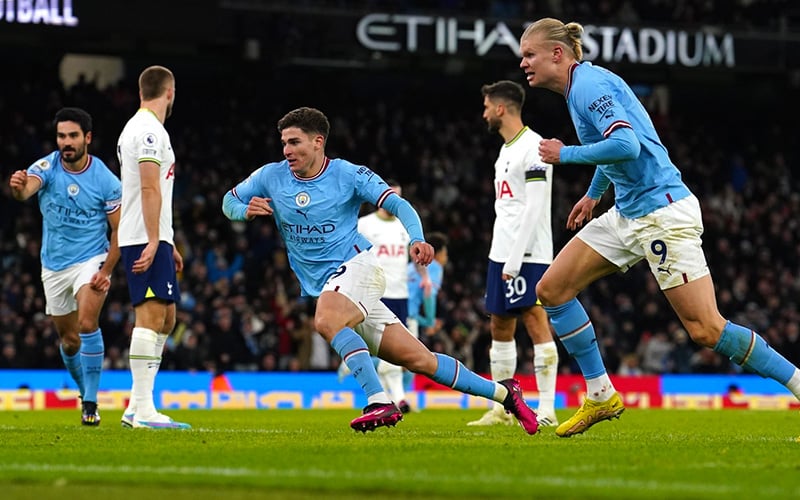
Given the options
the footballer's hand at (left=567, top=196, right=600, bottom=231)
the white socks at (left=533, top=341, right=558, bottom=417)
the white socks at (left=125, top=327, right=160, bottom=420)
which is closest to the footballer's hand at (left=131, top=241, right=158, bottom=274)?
the white socks at (left=125, top=327, right=160, bottom=420)

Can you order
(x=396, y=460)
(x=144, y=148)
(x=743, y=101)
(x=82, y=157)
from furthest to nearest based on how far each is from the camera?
(x=743, y=101) < (x=82, y=157) < (x=144, y=148) < (x=396, y=460)

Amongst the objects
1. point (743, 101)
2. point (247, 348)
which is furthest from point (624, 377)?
point (743, 101)

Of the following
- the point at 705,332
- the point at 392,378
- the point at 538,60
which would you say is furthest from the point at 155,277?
the point at 392,378

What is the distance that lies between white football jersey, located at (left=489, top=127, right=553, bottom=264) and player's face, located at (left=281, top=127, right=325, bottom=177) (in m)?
2.54

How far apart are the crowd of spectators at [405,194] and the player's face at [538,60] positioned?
42.5 feet

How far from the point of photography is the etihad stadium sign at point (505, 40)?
1019 inches

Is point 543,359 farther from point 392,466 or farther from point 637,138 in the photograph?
point 392,466

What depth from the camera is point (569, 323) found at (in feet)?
28.6

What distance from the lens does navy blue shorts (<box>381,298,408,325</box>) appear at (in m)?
14.8

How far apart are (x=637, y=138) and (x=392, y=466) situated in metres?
2.84

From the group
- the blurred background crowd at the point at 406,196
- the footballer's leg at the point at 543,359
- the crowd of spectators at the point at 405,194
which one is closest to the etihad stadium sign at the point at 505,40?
the blurred background crowd at the point at 406,196

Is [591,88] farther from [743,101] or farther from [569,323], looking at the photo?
[743,101]

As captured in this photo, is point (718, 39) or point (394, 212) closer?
point (394, 212)

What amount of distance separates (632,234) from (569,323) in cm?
81
